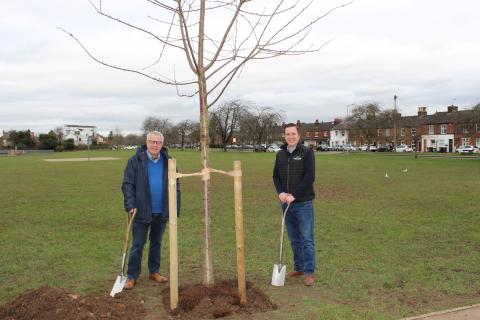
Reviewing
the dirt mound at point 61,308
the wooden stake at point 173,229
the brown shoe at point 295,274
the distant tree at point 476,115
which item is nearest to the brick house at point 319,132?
the distant tree at point 476,115

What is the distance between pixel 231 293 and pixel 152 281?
1.42m

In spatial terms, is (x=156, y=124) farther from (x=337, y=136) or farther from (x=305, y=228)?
(x=305, y=228)

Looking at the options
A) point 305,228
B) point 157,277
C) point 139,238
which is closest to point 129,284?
point 157,277

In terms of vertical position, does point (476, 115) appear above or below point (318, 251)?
above

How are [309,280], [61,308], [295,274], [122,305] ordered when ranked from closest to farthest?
[61,308], [122,305], [309,280], [295,274]

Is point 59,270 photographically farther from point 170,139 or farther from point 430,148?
point 170,139

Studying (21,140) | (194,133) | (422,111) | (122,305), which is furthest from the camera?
(194,133)

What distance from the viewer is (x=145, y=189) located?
582 centimetres

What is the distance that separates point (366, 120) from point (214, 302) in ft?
242

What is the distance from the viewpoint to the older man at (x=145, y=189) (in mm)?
5805

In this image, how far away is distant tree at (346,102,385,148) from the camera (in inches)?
2953

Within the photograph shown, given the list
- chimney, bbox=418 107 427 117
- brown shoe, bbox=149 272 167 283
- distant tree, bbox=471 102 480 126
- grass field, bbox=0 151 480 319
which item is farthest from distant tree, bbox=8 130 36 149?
brown shoe, bbox=149 272 167 283

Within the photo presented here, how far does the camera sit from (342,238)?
362 inches

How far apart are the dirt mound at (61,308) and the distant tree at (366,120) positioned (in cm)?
7375
